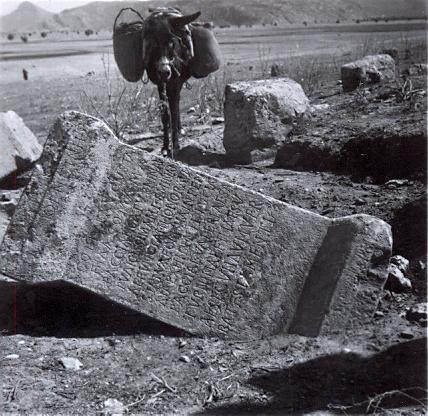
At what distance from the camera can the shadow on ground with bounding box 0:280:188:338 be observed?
3.30m

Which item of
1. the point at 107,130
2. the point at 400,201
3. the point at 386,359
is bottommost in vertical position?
the point at 386,359

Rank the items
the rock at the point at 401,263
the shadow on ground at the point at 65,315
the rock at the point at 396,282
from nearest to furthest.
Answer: the shadow on ground at the point at 65,315
the rock at the point at 396,282
the rock at the point at 401,263

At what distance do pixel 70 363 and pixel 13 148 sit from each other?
3.50 m

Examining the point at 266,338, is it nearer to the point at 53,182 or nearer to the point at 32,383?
the point at 32,383

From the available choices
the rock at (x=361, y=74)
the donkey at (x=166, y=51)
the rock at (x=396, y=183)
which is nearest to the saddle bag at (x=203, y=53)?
the donkey at (x=166, y=51)

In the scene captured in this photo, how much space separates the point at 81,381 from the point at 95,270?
0.59 metres

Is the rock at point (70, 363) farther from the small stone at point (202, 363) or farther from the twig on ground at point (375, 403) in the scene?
the twig on ground at point (375, 403)

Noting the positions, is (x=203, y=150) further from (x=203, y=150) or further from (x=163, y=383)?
(x=163, y=383)

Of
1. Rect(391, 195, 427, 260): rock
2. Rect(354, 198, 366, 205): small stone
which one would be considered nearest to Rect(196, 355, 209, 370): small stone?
Rect(391, 195, 427, 260): rock

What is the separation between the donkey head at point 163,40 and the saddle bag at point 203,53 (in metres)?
0.35

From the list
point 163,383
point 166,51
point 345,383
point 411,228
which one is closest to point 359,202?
point 411,228

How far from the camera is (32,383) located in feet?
9.31

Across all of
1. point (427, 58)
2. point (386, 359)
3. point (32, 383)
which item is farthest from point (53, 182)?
point (427, 58)

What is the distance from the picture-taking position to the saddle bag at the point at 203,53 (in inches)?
251
